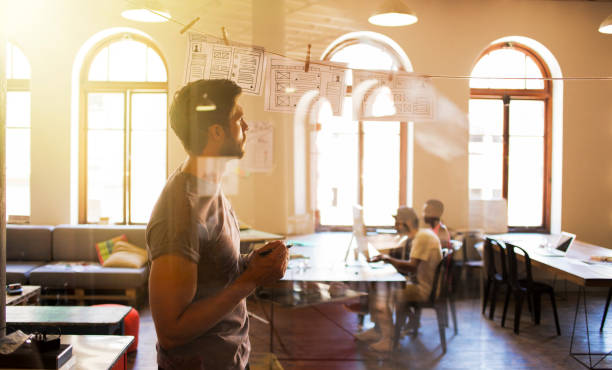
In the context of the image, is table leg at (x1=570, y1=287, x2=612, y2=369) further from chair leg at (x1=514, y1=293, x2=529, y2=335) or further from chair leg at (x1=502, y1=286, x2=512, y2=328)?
chair leg at (x1=502, y1=286, x2=512, y2=328)

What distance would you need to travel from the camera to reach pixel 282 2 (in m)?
2.91

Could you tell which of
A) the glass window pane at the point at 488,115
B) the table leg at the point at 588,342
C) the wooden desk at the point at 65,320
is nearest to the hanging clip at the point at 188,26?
the wooden desk at the point at 65,320

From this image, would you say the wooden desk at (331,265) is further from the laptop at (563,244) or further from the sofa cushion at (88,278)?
the sofa cushion at (88,278)

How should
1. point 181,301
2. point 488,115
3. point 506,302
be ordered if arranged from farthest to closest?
1. point 506,302
2. point 488,115
3. point 181,301

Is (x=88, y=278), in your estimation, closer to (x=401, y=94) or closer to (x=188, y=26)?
(x=188, y=26)

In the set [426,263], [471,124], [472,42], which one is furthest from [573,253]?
[472,42]

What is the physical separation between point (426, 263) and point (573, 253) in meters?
0.93

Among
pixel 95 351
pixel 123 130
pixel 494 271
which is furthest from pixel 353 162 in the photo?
pixel 494 271

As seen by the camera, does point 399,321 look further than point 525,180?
Yes

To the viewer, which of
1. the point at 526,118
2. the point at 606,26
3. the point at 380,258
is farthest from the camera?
the point at 380,258

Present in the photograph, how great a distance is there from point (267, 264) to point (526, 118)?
2.46 m

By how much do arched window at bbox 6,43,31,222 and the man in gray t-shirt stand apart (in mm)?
3823

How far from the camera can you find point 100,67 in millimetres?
3609

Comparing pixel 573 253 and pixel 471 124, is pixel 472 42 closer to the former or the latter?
pixel 471 124
